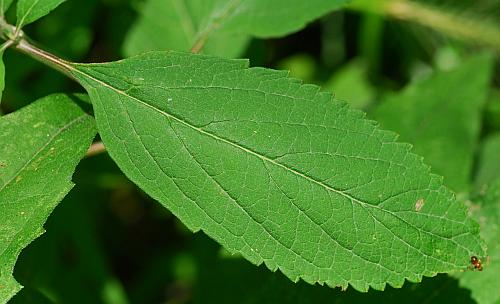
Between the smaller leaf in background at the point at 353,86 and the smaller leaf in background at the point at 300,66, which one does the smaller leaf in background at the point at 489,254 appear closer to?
the smaller leaf in background at the point at 353,86

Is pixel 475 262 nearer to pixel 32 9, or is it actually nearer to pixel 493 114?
pixel 32 9

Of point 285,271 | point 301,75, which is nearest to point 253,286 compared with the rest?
point 285,271

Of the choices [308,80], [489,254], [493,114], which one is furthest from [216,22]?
[493,114]

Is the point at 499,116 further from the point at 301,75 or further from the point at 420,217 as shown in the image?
the point at 420,217

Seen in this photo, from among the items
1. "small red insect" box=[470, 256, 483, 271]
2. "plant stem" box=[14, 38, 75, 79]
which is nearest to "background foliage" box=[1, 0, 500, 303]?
"small red insect" box=[470, 256, 483, 271]

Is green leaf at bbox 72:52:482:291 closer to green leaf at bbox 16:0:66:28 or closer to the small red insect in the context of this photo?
the small red insect

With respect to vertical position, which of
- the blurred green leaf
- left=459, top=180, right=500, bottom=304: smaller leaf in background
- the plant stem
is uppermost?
the plant stem
